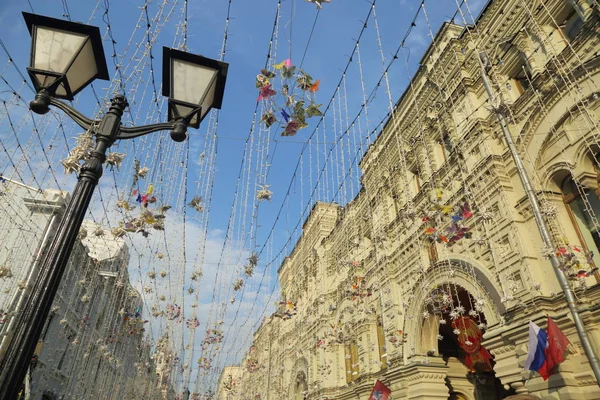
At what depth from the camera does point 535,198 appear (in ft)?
25.6

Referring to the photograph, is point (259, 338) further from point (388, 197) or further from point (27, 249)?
point (388, 197)

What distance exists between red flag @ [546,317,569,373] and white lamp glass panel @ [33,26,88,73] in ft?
27.4

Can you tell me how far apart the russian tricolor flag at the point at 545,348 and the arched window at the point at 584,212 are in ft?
5.42

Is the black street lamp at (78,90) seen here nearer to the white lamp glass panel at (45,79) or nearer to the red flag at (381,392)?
the white lamp glass panel at (45,79)

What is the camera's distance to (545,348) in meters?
7.18

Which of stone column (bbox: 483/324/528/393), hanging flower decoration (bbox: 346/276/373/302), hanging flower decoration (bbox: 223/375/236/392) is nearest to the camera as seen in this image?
stone column (bbox: 483/324/528/393)

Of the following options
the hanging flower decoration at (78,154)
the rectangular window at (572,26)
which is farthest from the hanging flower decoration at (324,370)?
the hanging flower decoration at (78,154)

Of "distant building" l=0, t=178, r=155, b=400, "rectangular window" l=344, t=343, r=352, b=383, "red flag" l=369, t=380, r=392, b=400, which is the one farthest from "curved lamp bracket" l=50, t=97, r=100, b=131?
"rectangular window" l=344, t=343, r=352, b=383

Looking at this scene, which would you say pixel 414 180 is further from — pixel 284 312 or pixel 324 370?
pixel 324 370

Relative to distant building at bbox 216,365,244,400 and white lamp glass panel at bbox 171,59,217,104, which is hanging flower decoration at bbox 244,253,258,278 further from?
distant building at bbox 216,365,244,400

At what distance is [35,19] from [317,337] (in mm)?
18580

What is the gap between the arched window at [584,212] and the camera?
774 cm

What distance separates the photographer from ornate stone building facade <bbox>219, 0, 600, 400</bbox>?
7.76 meters

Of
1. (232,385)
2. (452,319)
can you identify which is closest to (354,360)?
(452,319)
